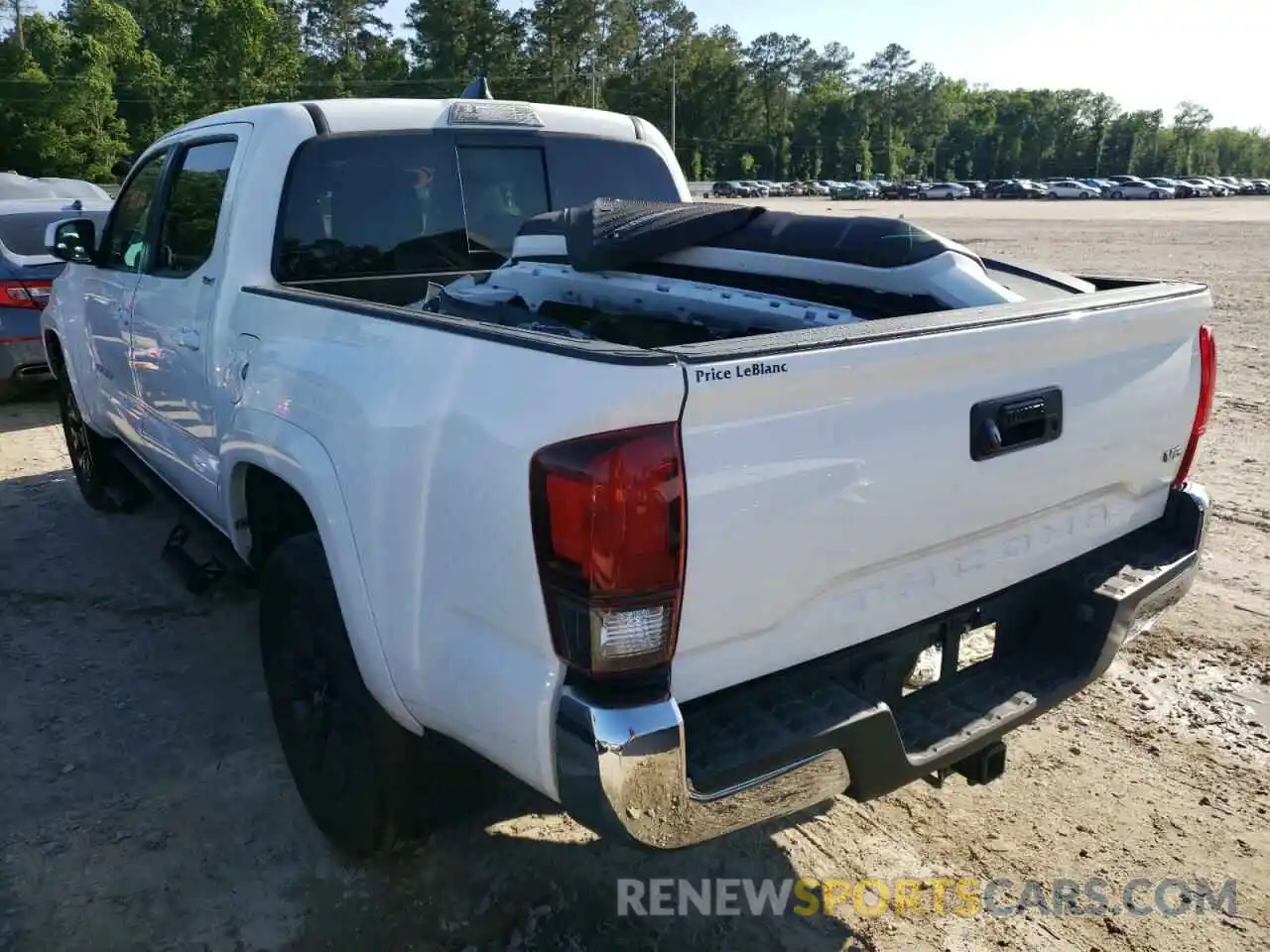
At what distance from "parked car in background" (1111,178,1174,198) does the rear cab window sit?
3143 inches

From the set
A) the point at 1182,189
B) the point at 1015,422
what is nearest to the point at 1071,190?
the point at 1182,189

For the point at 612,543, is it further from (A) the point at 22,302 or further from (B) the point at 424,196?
(A) the point at 22,302

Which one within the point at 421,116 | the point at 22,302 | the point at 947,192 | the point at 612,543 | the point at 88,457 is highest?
the point at 421,116

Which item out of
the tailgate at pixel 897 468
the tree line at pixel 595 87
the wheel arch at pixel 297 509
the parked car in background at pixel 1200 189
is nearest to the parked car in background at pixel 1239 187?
the parked car in background at pixel 1200 189

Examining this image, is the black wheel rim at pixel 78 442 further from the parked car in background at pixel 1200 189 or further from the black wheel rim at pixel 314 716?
the parked car in background at pixel 1200 189

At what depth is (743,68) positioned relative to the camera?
116m

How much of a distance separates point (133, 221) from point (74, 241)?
17.5 inches

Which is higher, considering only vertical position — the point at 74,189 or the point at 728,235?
the point at 728,235

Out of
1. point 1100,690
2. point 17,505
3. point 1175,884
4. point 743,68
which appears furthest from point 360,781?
point 743,68

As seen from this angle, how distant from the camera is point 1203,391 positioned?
296 centimetres

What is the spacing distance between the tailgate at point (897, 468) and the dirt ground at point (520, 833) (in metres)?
0.93

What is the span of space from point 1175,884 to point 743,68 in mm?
123125

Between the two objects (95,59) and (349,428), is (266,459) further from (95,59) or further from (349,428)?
(95,59)

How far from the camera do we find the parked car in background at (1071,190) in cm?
7603
